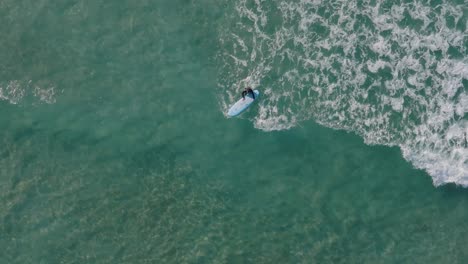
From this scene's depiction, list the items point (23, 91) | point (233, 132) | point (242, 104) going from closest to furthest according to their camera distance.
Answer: point (242, 104) < point (233, 132) < point (23, 91)

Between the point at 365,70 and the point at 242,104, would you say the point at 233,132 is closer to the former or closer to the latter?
the point at 242,104

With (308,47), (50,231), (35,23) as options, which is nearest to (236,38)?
(308,47)

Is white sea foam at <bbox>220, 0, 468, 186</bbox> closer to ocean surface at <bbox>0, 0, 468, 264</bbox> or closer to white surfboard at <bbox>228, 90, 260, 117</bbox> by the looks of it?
ocean surface at <bbox>0, 0, 468, 264</bbox>

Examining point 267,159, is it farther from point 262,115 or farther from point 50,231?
point 50,231

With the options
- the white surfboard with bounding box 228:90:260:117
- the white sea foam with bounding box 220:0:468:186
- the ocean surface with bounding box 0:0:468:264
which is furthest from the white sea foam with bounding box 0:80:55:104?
the white surfboard with bounding box 228:90:260:117

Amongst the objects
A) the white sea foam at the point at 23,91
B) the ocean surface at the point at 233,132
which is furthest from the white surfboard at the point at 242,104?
the white sea foam at the point at 23,91

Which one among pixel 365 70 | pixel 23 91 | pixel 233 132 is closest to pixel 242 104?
pixel 233 132
